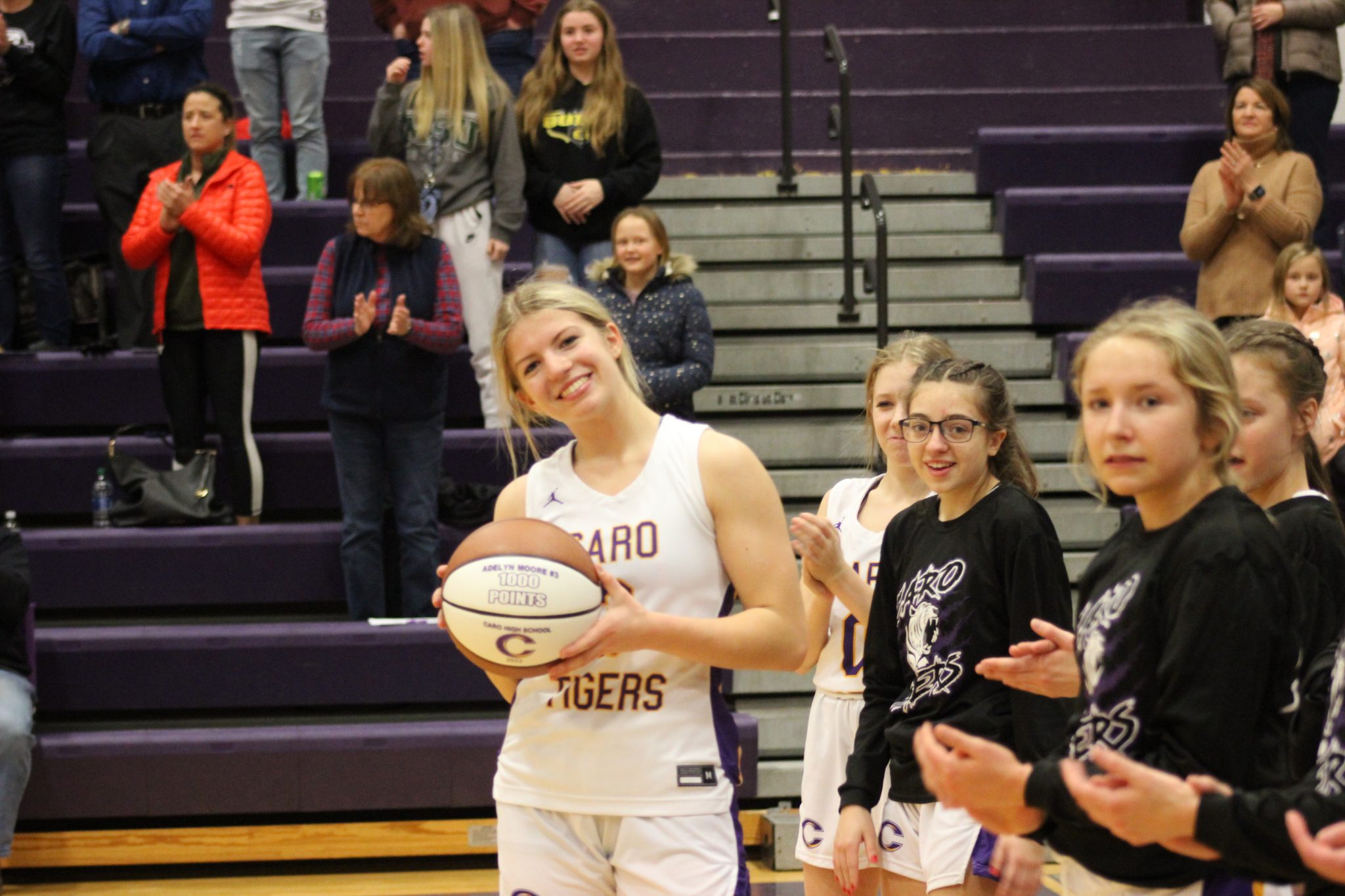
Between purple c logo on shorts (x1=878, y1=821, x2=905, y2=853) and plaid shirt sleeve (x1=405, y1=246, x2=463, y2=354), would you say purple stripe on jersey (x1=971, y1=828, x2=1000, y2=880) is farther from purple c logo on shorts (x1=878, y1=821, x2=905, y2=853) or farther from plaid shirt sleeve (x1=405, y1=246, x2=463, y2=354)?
plaid shirt sleeve (x1=405, y1=246, x2=463, y2=354)

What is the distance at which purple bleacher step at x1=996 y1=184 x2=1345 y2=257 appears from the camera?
699 cm

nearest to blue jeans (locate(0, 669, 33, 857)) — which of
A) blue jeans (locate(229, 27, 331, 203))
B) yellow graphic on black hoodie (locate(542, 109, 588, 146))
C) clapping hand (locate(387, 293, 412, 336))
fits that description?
clapping hand (locate(387, 293, 412, 336))

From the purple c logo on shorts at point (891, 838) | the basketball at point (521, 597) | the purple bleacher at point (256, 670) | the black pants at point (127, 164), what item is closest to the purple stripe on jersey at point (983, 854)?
the purple c logo on shorts at point (891, 838)

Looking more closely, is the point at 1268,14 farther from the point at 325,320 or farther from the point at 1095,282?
the point at 325,320

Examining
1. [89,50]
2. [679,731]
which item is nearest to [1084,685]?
[679,731]

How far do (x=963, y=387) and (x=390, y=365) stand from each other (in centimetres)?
302

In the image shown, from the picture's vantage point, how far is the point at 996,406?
2736mm

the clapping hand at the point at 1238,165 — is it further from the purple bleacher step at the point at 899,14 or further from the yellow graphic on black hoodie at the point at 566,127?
the purple bleacher step at the point at 899,14

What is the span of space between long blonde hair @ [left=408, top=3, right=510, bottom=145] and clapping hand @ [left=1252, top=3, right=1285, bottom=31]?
11.1ft

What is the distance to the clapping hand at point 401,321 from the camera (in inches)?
202

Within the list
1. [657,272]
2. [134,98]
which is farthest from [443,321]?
[134,98]

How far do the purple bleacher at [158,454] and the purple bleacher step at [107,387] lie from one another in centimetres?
26

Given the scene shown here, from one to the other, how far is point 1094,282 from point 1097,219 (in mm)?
493

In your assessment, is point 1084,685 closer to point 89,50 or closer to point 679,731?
point 679,731
